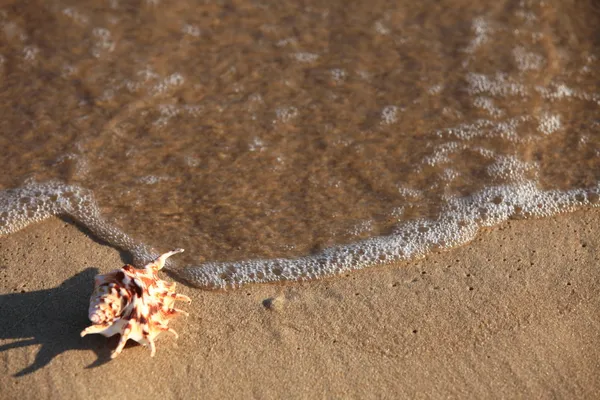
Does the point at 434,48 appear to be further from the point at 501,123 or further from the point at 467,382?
the point at 467,382

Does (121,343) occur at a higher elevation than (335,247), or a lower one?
higher

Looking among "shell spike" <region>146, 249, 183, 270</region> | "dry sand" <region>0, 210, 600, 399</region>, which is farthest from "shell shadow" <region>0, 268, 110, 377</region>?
"shell spike" <region>146, 249, 183, 270</region>

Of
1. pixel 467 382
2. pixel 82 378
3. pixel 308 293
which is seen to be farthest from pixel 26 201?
pixel 467 382

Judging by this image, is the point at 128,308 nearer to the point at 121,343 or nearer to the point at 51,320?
the point at 121,343

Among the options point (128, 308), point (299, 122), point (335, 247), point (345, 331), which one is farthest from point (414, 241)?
point (128, 308)

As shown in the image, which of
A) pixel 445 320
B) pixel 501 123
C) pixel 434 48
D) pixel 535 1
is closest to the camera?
pixel 445 320

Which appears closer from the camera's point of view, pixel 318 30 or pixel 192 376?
pixel 192 376
